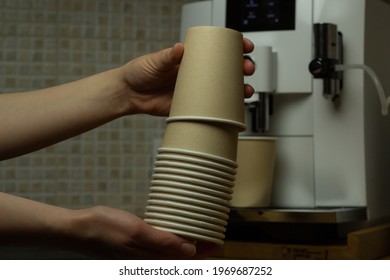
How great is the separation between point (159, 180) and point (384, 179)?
65 centimetres

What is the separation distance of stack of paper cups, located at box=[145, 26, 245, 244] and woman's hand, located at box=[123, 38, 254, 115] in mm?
90

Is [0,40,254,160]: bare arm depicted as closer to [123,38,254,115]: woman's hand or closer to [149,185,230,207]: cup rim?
[123,38,254,115]: woman's hand

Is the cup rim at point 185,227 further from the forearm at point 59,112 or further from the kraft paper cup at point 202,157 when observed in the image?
the forearm at point 59,112

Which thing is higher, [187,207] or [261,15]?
[261,15]

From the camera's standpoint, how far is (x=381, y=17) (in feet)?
3.95

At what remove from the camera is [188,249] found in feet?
2.07

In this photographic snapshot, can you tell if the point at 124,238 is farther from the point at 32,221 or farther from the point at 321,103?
the point at 321,103

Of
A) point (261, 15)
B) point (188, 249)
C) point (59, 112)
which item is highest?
point (261, 15)

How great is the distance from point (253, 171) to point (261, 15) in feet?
0.95

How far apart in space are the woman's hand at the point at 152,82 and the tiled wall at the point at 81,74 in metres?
0.61

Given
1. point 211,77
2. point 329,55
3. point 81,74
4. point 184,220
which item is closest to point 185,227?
point 184,220

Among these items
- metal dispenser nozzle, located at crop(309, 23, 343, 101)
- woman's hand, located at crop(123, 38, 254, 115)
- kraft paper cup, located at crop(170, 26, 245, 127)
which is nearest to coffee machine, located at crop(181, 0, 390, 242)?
metal dispenser nozzle, located at crop(309, 23, 343, 101)
